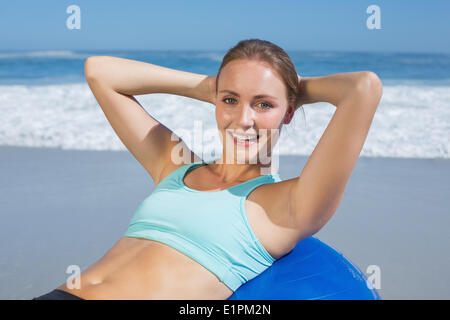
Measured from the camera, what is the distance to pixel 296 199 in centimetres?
140

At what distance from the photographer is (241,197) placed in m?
1.51

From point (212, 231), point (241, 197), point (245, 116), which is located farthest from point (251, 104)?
point (212, 231)

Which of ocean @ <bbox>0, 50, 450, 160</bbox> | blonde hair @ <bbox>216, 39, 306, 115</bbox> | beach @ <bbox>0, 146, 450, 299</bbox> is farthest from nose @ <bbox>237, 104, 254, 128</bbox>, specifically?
ocean @ <bbox>0, 50, 450, 160</bbox>

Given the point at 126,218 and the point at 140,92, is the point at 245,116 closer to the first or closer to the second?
the point at 140,92

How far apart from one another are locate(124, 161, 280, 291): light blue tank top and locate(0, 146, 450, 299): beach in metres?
1.04

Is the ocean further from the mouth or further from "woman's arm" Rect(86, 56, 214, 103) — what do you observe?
the mouth

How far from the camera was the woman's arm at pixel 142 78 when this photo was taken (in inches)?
Result: 73.2

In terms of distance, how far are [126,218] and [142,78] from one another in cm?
143

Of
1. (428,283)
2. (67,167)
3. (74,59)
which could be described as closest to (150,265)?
(428,283)

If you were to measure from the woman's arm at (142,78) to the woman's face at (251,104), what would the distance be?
0.88 feet

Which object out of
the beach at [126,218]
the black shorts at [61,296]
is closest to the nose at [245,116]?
the black shorts at [61,296]

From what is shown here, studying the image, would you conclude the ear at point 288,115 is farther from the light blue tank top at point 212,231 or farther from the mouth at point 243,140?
the light blue tank top at point 212,231
